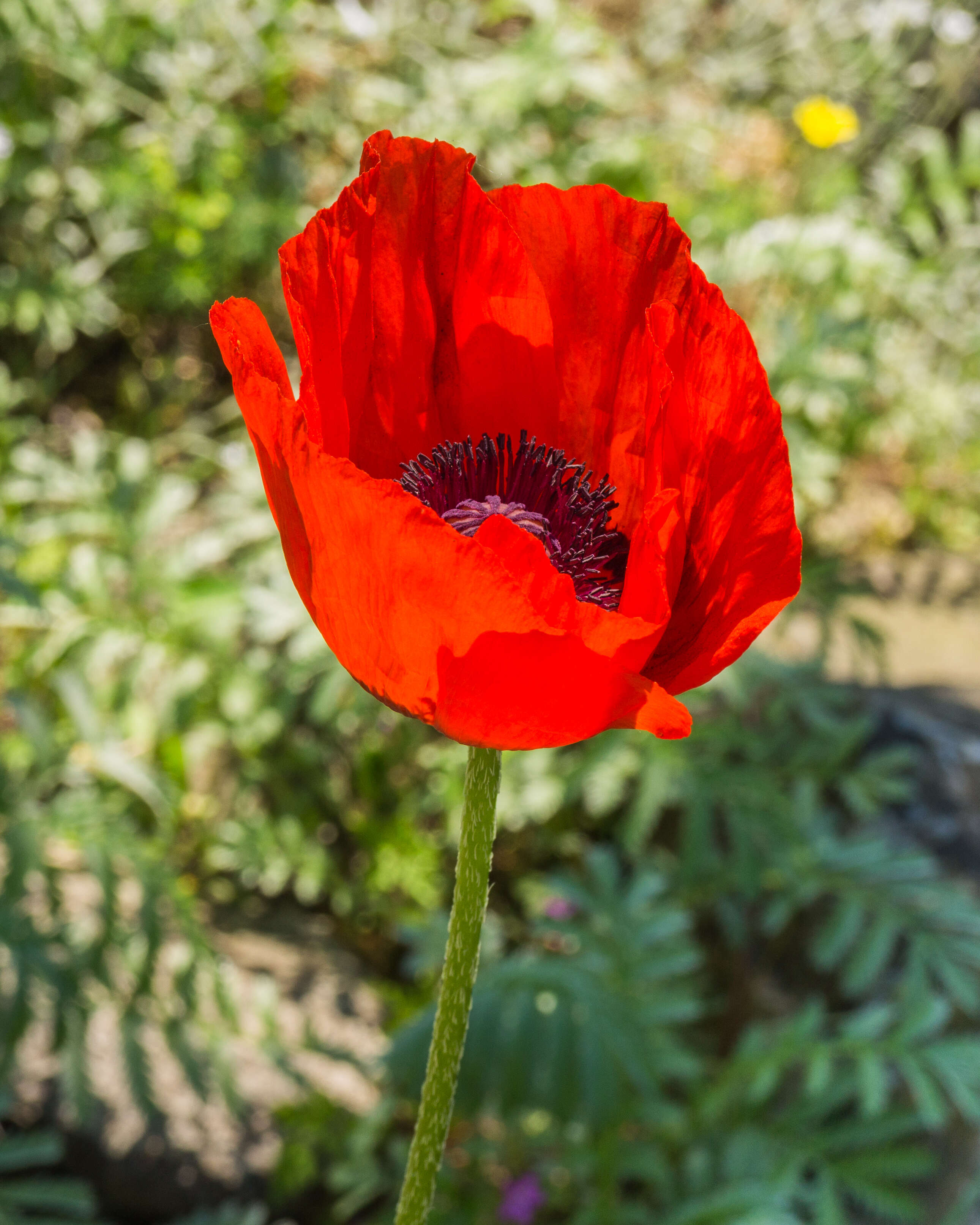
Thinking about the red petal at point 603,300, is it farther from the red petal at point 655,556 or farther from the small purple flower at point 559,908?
the small purple flower at point 559,908

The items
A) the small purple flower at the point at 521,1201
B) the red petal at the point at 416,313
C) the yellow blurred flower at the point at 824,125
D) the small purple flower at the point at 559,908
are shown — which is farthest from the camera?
the yellow blurred flower at the point at 824,125

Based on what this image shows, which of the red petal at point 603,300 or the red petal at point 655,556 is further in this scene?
the red petal at point 603,300

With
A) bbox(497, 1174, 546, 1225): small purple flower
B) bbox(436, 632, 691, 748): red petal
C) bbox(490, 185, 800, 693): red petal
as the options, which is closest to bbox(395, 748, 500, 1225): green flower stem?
bbox(436, 632, 691, 748): red petal

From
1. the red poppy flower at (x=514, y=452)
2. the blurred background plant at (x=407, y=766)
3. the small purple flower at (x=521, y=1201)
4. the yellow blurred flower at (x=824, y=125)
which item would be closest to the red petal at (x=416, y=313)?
the red poppy flower at (x=514, y=452)

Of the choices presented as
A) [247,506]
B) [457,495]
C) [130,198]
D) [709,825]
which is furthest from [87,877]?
[457,495]

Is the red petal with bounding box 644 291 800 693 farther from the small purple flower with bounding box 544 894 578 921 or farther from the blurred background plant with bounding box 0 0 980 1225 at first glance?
the small purple flower with bounding box 544 894 578 921

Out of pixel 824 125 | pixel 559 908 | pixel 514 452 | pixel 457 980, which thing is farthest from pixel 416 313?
pixel 824 125

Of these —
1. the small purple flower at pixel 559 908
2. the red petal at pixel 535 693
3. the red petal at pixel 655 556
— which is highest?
the red petal at pixel 655 556

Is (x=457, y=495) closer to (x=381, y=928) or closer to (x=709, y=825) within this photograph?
(x=709, y=825)
